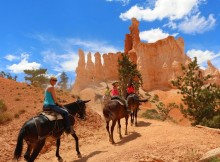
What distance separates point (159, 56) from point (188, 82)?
42.0m

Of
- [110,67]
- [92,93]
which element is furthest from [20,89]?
[110,67]

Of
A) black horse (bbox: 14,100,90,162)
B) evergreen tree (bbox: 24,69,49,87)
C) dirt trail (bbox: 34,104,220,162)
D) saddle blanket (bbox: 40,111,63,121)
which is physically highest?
evergreen tree (bbox: 24,69,49,87)

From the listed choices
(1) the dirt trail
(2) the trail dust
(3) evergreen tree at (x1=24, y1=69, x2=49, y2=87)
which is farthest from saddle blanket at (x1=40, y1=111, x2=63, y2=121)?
(3) evergreen tree at (x1=24, y1=69, x2=49, y2=87)

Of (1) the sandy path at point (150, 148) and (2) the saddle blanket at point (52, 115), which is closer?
(1) the sandy path at point (150, 148)

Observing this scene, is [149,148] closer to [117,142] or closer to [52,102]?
[117,142]

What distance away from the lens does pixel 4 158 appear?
14.2 m

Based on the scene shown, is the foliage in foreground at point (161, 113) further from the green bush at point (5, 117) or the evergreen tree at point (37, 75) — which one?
the evergreen tree at point (37, 75)

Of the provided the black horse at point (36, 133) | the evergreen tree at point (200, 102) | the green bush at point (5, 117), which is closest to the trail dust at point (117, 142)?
the green bush at point (5, 117)

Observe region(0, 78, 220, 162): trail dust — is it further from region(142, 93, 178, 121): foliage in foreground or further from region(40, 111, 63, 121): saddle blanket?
region(142, 93, 178, 121): foliage in foreground

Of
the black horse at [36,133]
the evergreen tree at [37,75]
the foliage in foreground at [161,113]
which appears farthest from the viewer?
the evergreen tree at [37,75]

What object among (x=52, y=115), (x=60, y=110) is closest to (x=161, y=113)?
(x=60, y=110)

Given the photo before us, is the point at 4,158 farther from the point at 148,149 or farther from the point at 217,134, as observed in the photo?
the point at 217,134

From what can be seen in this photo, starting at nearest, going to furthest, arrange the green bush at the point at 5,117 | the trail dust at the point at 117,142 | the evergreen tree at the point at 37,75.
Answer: the trail dust at the point at 117,142
the green bush at the point at 5,117
the evergreen tree at the point at 37,75

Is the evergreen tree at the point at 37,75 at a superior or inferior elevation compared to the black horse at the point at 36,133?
superior
